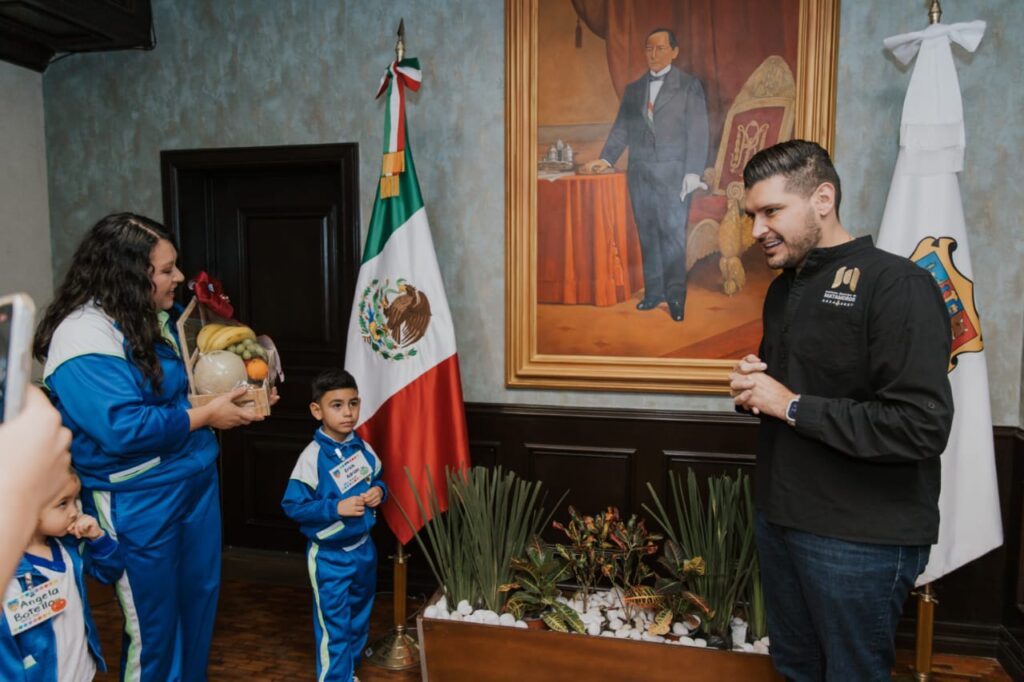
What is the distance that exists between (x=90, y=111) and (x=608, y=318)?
2663 millimetres

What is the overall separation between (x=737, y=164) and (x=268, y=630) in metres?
2.61

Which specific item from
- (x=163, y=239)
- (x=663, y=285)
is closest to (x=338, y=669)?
(x=163, y=239)

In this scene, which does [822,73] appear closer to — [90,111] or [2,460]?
[2,460]

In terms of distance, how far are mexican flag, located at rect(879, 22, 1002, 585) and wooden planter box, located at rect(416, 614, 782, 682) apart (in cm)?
84

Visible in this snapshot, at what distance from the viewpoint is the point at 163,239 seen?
1.93 metres

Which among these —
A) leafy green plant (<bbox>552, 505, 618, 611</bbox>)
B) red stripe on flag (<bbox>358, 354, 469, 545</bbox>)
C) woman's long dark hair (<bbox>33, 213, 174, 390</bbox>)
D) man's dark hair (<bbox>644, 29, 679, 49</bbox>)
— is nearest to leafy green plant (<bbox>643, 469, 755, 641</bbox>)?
leafy green plant (<bbox>552, 505, 618, 611</bbox>)

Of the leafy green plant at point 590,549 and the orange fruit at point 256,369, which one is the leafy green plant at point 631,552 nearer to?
the leafy green plant at point 590,549

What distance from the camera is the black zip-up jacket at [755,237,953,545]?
133 centimetres

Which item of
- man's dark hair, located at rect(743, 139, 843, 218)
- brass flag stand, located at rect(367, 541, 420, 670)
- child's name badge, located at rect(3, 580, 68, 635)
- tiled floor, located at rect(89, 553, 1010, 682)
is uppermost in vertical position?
man's dark hair, located at rect(743, 139, 843, 218)

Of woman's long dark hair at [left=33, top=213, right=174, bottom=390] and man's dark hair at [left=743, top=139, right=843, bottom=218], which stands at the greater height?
man's dark hair at [left=743, top=139, right=843, bottom=218]

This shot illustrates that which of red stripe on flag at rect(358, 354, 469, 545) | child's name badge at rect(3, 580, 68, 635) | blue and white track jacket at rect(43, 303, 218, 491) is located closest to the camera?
child's name badge at rect(3, 580, 68, 635)

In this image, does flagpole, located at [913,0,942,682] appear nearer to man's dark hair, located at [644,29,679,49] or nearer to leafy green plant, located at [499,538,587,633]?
man's dark hair, located at [644,29,679,49]

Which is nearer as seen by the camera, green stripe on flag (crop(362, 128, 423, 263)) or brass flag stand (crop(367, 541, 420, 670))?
brass flag stand (crop(367, 541, 420, 670))

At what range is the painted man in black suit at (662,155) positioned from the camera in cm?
271
